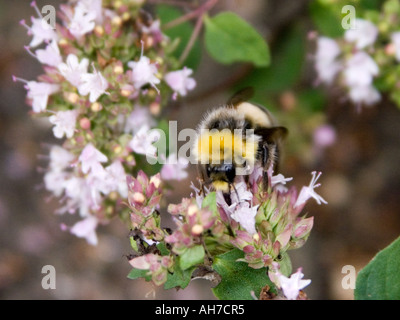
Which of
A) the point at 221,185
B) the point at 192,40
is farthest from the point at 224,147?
the point at 192,40

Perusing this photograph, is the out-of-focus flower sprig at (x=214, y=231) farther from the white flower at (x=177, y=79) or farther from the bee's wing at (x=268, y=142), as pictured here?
the white flower at (x=177, y=79)

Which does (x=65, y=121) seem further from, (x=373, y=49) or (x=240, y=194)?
(x=373, y=49)

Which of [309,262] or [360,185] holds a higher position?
[360,185]

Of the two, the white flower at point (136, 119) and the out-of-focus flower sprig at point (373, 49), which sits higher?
the out-of-focus flower sprig at point (373, 49)

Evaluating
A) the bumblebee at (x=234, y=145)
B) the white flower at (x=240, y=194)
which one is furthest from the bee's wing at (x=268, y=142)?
the white flower at (x=240, y=194)

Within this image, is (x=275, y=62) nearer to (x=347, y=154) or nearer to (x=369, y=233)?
(x=347, y=154)

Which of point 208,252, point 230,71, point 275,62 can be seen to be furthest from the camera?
point 230,71

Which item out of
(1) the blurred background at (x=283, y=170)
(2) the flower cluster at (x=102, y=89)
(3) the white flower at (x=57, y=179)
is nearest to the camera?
(2) the flower cluster at (x=102, y=89)

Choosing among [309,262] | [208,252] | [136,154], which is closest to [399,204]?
[309,262]
